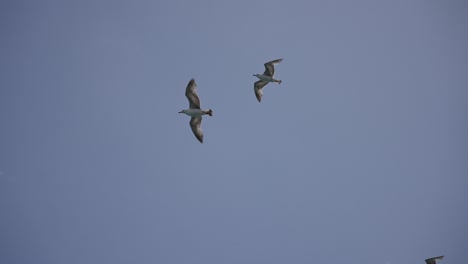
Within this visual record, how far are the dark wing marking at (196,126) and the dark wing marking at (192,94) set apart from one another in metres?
1.85

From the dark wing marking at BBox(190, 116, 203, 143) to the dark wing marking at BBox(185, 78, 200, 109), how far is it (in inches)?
72.8

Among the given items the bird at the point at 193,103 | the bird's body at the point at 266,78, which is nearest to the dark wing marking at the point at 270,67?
the bird's body at the point at 266,78

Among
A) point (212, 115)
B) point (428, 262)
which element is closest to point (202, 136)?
point (212, 115)

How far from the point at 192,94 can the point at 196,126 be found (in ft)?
10.3

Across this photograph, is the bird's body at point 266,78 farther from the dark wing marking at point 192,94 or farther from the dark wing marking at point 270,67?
the dark wing marking at point 192,94

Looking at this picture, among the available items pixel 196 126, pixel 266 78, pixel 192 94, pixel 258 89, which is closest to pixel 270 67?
pixel 266 78

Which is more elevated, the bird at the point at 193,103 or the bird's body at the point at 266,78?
the bird's body at the point at 266,78

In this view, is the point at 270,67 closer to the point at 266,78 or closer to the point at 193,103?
the point at 266,78

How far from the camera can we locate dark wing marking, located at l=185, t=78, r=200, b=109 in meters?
35.9

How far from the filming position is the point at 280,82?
43438 millimetres

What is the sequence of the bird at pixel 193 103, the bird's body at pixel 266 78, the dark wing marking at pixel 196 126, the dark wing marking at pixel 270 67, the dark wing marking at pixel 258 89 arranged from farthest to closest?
the dark wing marking at pixel 258 89 → the bird's body at pixel 266 78 → the dark wing marking at pixel 270 67 → the dark wing marking at pixel 196 126 → the bird at pixel 193 103

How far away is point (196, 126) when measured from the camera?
37.9 metres

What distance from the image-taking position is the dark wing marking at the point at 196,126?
37719 millimetres

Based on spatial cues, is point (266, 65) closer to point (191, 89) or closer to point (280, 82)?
point (280, 82)
